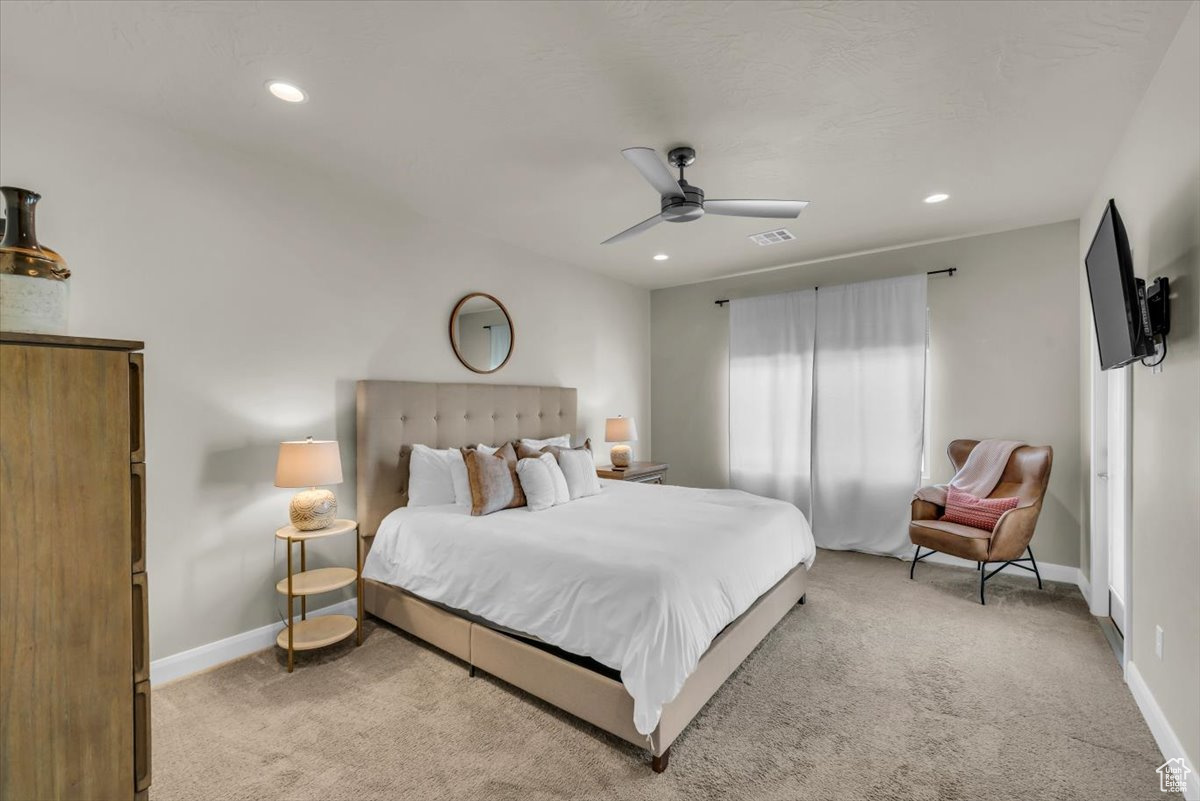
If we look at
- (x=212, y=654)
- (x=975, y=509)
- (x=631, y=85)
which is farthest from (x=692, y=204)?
(x=212, y=654)

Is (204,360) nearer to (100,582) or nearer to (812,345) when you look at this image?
(100,582)

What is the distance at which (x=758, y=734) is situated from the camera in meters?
2.20

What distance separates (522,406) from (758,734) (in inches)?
114

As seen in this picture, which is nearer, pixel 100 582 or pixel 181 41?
pixel 100 582

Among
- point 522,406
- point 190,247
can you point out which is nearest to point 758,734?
point 522,406

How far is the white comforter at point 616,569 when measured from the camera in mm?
2037

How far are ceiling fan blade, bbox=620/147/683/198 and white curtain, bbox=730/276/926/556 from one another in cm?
291

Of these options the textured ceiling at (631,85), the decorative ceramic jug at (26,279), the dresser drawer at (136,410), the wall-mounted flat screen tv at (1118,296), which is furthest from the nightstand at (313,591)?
the wall-mounted flat screen tv at (1118,296)

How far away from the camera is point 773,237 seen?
431 cm

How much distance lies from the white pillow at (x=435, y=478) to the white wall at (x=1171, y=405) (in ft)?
10.7

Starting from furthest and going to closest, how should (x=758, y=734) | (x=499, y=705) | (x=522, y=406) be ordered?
(x=522, y=406) → (x=499, y=705) → (x=758, y=734)

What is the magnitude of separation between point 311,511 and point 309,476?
0.72 ft

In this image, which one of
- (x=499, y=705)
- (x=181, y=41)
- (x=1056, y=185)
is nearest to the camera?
(x=181, y=41)

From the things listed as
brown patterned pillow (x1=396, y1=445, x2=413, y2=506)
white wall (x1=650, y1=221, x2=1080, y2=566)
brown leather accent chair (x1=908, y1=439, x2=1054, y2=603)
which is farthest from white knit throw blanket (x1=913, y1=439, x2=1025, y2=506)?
brown patterned pillow (x1=396, y1=445, x2=413, y2=506)
